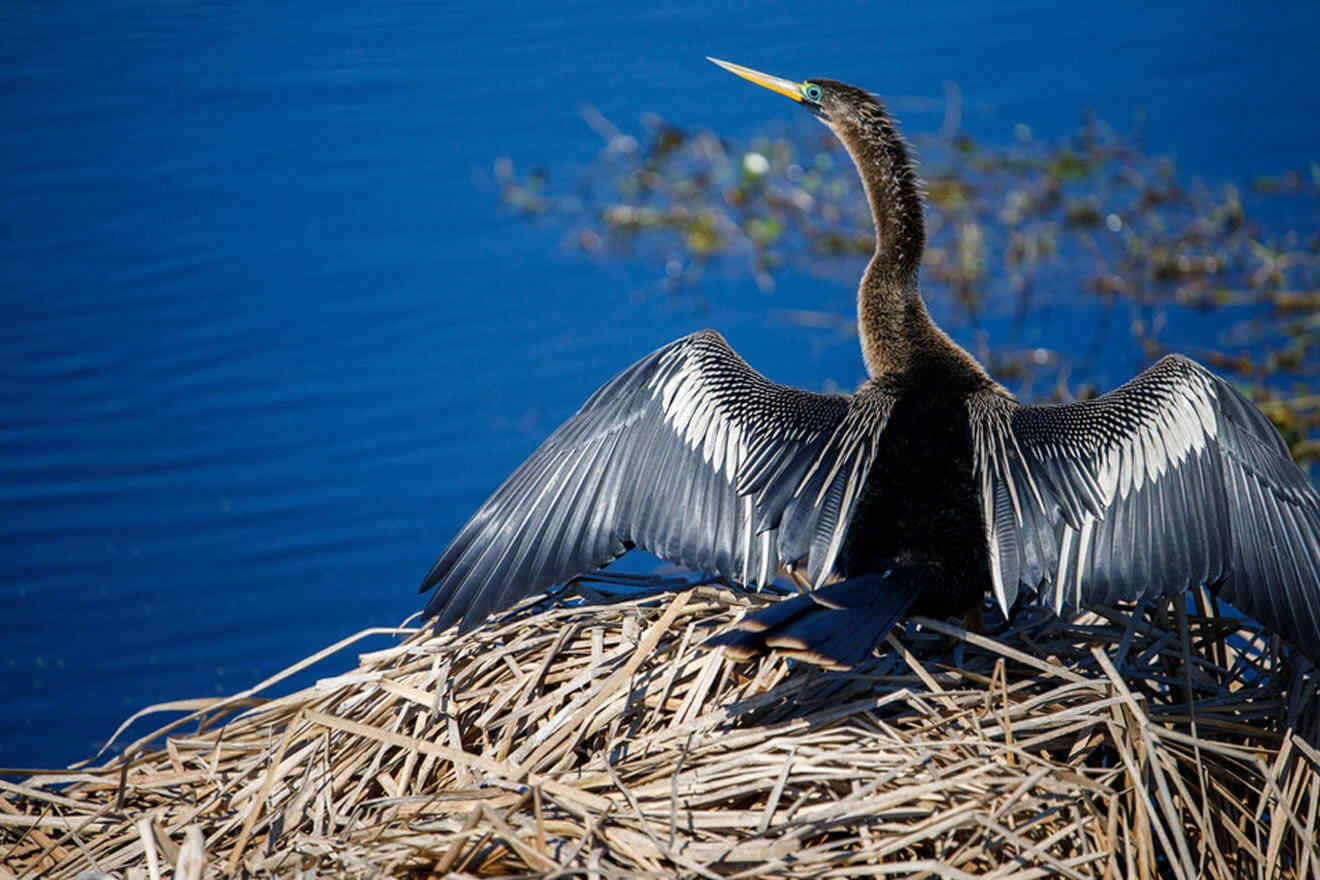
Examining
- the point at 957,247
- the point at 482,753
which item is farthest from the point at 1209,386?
the point at 957,247

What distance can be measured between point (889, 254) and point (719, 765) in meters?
1.47

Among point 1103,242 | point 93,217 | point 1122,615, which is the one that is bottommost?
point 1122,615

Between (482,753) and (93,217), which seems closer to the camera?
(482,753)

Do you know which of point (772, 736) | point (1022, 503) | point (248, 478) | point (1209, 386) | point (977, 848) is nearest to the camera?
point (977, 848)

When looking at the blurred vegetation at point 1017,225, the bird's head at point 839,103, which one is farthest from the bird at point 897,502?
the blurred vegetation at point 1017,225

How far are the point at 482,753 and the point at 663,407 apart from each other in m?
0.80

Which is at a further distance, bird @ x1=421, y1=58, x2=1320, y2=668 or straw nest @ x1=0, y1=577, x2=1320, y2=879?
bird @ x1=421, y1=58, x2=1320, y2=668

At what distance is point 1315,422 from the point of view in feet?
15.4

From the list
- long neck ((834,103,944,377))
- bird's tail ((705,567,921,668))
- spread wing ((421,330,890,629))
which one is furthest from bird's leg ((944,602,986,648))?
long neck ((834,103,944,377))

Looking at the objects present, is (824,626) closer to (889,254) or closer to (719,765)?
(719,765)

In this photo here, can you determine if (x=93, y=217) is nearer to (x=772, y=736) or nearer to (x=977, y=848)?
(x=772, y=736)

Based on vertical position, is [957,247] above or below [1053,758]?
above

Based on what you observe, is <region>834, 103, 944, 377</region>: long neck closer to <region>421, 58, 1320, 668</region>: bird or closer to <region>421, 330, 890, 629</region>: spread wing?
<region>421, 58, 1320, 668</region>: bird

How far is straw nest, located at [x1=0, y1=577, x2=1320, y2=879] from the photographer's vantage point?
1.86 meters
